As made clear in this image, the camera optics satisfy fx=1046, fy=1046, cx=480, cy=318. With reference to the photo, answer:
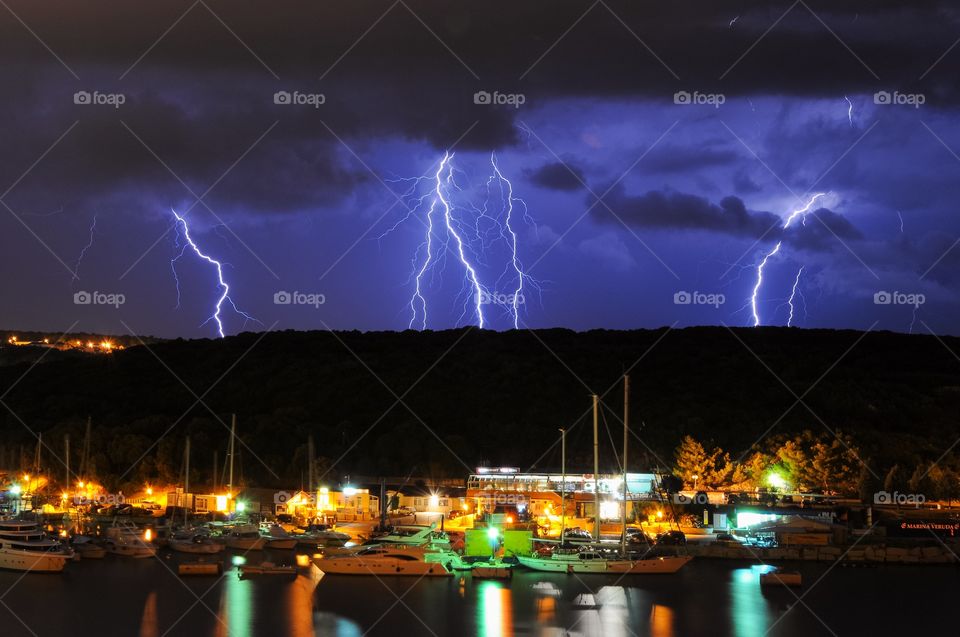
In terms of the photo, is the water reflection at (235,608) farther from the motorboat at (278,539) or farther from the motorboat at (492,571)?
the motorboat at (492,571)

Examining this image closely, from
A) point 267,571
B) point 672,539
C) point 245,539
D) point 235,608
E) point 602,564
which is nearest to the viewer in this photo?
point 235,608

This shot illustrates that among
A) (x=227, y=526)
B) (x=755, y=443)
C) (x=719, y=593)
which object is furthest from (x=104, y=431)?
(x=719, y=593)

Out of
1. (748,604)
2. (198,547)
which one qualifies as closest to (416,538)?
(198,547)

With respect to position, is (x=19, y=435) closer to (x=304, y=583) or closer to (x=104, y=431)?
(x=104, y=431)

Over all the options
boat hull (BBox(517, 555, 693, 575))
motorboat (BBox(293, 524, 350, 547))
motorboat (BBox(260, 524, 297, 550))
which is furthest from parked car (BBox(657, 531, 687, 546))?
motorboat (BBox(260, 524, 297, 550))

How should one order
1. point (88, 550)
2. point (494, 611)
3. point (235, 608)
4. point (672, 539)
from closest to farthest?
point (494, 611) < point (235, 608) < point (672, 539) < point (88, 550)

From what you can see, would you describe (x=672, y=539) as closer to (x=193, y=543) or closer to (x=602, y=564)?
(x=602, y=564)
